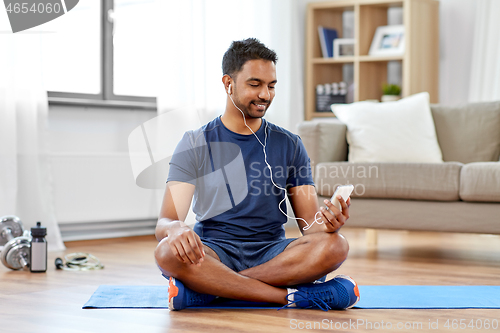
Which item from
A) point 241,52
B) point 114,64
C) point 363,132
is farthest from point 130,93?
point 241,52

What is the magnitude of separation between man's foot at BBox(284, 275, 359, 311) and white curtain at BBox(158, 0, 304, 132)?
88.8 inches

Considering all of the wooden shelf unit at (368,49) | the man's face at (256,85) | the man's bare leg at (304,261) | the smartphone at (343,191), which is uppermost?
the wooden shelf unit at (368,49)

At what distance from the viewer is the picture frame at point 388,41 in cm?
444

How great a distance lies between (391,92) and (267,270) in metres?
2.88

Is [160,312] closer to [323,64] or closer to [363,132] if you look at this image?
[363,132]

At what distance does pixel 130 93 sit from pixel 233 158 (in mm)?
2189

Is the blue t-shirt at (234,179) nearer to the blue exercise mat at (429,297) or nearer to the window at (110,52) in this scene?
the blue exercise mat at (429,297)

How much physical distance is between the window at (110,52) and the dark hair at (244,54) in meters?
1.94

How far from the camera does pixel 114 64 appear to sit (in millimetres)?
3871

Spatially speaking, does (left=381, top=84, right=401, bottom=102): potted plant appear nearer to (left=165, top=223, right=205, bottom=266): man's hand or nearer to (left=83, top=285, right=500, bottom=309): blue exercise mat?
(left=83, top=285, right=500, bottom=309): blue exercise mat

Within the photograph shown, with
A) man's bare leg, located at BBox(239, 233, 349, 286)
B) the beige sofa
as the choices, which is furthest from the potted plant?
man's bare leg, located at BBox(239, 233, 349, 286)

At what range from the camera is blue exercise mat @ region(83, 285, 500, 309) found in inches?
73.0

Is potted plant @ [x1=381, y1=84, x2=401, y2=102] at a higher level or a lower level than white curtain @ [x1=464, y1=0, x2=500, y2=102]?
lower

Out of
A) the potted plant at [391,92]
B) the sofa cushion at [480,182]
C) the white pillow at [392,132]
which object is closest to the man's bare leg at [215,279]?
the sofa cushion at [480,182]
